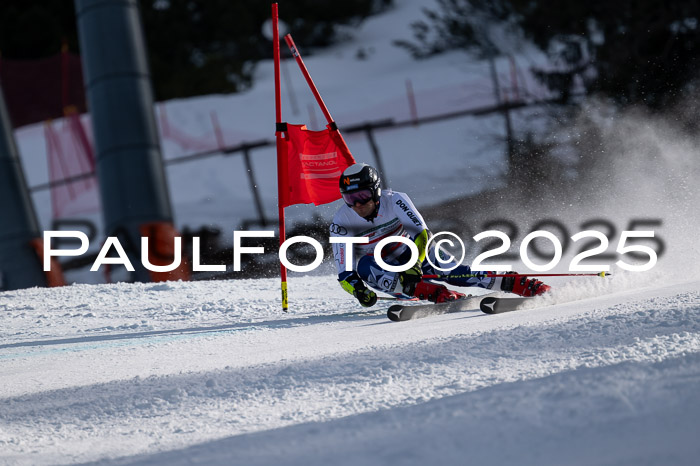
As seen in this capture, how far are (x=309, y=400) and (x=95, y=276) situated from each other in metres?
16.4

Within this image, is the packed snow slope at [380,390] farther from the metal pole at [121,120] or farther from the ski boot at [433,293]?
the metal pole at [121,120]

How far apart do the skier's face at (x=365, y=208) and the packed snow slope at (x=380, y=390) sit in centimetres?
93

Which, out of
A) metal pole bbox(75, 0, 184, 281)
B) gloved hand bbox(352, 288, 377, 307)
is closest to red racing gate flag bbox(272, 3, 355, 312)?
→ gloved hand bbox(352, 288, 377, 307)

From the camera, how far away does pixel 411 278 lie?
679 cm

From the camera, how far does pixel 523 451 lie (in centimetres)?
268

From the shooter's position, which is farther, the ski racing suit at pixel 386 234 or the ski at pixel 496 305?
the ski racing suit at pixel 386 234

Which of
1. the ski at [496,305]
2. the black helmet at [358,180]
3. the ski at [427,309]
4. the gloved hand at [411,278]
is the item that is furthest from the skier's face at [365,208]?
the ski at [496,305]

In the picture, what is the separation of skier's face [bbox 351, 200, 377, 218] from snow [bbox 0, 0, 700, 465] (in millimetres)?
881

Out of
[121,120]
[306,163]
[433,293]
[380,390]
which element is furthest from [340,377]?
[121,120]

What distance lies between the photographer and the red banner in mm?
7766

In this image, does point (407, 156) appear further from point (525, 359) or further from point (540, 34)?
point (525, 359)

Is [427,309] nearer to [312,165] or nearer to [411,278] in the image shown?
[411,278]

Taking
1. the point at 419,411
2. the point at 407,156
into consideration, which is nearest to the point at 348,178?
the point at 419,411

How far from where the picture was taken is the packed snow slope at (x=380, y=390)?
9.16 ft
